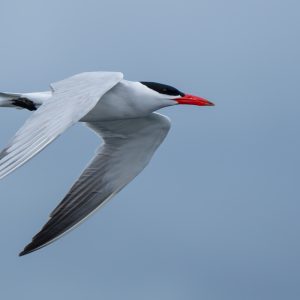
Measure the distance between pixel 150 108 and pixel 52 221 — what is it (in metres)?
2.26

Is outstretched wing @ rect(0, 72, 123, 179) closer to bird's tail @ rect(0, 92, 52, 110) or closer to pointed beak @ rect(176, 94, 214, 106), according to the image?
bird's tail @ rect(0, 92, 52, 110)

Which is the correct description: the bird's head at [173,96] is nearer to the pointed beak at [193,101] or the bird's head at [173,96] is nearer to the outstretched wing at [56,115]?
the pointed beak at [193,101]

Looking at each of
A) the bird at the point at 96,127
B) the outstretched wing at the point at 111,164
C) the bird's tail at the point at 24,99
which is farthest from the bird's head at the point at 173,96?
Result: the bird's tail at the point at 24,99

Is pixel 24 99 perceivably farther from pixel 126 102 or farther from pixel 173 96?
pixel 173 96

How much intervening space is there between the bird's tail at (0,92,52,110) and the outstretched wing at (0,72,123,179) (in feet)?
3.98

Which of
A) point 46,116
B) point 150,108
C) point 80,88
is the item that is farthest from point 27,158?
point 150,108

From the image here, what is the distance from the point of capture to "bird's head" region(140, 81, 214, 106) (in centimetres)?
1292

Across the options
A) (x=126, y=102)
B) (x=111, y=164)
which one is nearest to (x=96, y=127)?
(x=111, y=164)

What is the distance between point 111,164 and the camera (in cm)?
1445

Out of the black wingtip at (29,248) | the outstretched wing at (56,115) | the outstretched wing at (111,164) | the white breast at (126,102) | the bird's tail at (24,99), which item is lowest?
the black wingtip at (29,248)

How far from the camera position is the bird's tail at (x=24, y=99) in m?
13.0

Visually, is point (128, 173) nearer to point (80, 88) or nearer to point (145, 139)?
point (145, 139)

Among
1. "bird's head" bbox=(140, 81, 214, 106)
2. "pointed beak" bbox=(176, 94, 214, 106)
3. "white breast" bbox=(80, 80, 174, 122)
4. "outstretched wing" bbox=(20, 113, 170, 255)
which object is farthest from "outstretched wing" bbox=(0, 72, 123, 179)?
"outstretched wing" bbox=(20, 113, 170, 255)

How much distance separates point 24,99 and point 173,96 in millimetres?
2092
